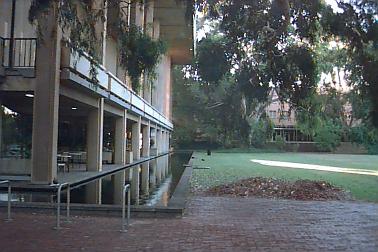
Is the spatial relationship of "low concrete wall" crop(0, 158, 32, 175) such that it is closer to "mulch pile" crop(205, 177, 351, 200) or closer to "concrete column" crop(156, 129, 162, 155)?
"mulch pile" crop(205, 177, 351, 200)

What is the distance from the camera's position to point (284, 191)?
14.1 m

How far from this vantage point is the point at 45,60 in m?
14.8

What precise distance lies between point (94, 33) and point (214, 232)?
391 centimetres

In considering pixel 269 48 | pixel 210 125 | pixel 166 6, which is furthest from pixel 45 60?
pixel 210 125

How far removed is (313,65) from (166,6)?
23.3 m

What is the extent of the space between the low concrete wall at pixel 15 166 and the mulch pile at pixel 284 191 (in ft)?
24.7

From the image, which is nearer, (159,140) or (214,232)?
(214,232)

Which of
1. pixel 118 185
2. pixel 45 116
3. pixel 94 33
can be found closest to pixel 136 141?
pixel 118 185

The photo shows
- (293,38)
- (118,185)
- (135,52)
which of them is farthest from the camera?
(118,185)

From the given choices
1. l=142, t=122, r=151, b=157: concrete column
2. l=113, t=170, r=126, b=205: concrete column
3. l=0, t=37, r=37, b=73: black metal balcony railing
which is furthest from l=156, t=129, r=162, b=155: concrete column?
l=0, t=37, r=37, b=73: black metal balcony railing

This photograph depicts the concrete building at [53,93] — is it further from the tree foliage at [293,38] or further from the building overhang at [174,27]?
the building overhang at [174,27]

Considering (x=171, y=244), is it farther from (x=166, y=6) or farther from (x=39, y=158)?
(x=166, y=6)

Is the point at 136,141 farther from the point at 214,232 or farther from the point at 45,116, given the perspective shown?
the point at 214,232

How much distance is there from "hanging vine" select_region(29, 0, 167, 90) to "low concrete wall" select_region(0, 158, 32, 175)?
10002mm
